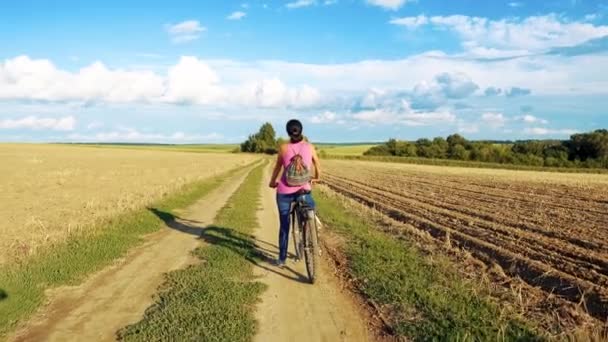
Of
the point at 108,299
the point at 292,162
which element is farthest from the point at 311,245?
the point at 108,299

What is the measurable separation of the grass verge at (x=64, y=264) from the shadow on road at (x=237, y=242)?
783 mm

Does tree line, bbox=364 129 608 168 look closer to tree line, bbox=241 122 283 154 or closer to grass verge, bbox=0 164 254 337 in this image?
tree line, bbox=241 122 283 154

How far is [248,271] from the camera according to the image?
8.87m

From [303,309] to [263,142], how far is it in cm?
13299

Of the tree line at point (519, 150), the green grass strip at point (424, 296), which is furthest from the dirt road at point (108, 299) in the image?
the tree line at point (519, 150)

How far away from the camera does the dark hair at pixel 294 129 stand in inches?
330

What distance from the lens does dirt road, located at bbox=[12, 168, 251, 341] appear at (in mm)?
6066

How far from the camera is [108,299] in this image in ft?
24.2

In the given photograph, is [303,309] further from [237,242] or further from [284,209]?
[237,242]

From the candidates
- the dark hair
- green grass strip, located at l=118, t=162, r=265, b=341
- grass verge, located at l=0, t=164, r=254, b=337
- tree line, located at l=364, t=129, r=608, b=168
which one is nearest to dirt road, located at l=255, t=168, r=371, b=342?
green grass strip, located at l=118, t=162, r=265, b=341

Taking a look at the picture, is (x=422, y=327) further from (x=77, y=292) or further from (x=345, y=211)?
(x=345, y=211)

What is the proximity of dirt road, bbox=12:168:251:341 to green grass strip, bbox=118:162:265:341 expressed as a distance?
0.29 meters

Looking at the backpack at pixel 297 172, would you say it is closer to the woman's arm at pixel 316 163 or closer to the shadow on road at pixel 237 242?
the woman's arm at pixel 316 163


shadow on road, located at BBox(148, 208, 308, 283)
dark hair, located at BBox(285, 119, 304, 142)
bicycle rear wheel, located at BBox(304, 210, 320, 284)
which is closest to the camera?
bicycle rear wheel, located at BBox(304, 210, 320, 284)
